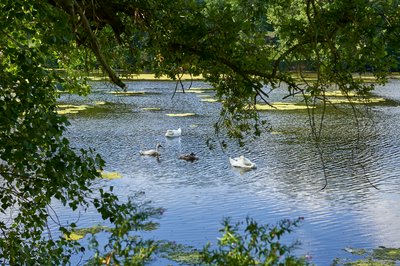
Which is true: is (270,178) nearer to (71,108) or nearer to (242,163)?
(242,163)

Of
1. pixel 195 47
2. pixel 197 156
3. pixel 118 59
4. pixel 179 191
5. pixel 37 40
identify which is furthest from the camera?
pixel 197 156

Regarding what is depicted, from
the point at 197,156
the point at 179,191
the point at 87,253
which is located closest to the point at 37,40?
the point at 87,253

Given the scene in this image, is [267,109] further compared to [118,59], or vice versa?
[267,109]

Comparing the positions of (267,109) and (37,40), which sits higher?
(37,40)

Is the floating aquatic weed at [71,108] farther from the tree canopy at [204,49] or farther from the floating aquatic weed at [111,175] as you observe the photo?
the tree canopy at [204,49]

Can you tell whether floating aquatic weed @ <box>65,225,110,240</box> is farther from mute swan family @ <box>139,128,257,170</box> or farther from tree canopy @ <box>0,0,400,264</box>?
mute swan family @ <box>139,128,257,170</box>

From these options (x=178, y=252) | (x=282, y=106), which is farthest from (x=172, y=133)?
(x=178, y=252)

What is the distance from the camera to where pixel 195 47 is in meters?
3.71

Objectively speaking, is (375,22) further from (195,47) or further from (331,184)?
(331,184)

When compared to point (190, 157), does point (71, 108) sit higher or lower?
higher

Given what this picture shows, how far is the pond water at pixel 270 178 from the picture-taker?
764cm

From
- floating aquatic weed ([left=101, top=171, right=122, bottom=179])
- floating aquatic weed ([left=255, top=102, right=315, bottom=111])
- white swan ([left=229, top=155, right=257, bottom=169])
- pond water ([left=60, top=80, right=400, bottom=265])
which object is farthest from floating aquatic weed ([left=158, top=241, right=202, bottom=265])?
floating aquatic weed ([left=255, top=102, right=315, bottom=111])

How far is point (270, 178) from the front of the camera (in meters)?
10.4

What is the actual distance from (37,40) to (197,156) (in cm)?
888
